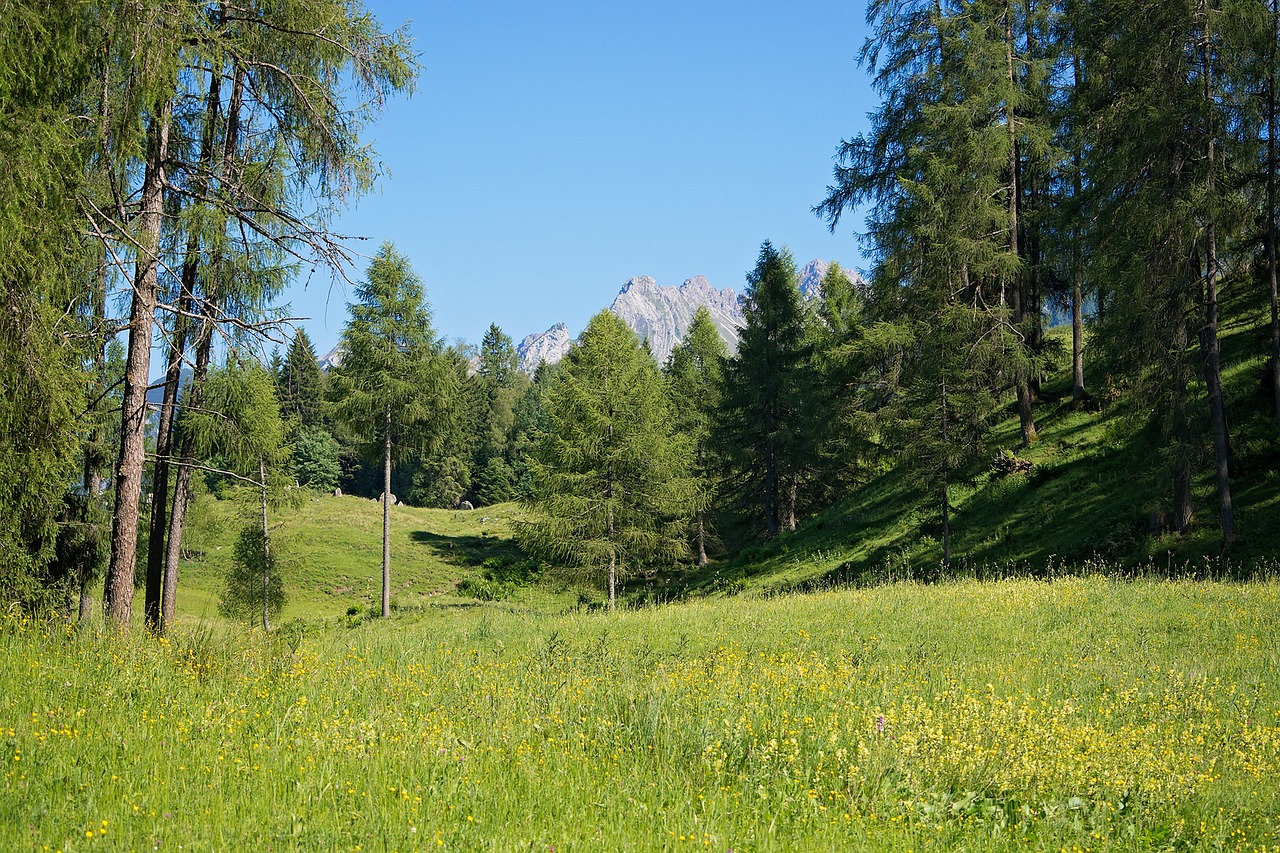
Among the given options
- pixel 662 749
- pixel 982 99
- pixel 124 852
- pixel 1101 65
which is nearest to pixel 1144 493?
pixel 1101 65

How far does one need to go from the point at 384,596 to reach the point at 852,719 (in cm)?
2585

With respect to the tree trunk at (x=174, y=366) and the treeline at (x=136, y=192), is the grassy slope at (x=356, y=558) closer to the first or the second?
Result: the tree trunk at (x=174, y=366)

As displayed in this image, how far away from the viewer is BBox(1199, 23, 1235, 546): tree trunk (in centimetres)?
1568

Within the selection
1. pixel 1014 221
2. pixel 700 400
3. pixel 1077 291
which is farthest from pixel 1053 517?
pixel 700 400

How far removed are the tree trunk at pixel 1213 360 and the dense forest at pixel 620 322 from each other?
65mm

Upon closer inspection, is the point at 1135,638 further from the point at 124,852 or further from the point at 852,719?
the point at 124,852

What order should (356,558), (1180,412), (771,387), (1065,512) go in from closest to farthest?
(1180,412)
(1065,512)
(771,387)
(356,558)

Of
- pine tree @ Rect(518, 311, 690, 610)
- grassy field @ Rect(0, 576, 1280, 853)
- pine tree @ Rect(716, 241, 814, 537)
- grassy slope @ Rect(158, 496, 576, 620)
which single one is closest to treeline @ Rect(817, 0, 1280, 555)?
pine tree @ Rect(716, 241, 814, 537)

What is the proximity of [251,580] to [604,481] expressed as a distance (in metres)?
13.4

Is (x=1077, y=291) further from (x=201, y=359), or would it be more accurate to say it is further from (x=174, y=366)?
(x=174, y=366)

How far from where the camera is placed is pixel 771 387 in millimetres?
34375

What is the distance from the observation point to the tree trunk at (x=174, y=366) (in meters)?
10.0

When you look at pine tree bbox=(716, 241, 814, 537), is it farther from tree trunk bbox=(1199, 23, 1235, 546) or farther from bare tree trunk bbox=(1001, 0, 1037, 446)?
tree trunk bbox=(1199, 23, 1235, 546)

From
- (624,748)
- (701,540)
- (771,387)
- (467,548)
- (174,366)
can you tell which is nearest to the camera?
(624,748)
